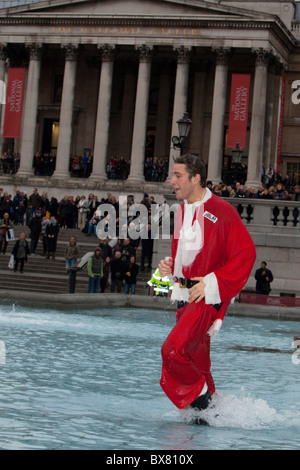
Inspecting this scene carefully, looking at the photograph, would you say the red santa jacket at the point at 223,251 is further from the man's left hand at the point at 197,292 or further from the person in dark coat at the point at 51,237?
the person in dark coat at the point at 51,237

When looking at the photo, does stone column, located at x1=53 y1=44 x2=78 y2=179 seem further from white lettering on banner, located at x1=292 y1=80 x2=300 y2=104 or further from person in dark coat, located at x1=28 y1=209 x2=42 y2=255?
person in dark coat, located at x1=28 y1=209 x2=42 y2=255

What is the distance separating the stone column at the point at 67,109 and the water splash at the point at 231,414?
4534 centimetres

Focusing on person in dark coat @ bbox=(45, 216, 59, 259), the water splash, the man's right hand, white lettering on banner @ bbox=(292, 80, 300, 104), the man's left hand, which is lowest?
the water splash

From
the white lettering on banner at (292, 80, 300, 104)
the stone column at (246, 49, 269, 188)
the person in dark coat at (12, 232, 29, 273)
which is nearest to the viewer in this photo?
the person in dark coat at (12, 232, 29, 273)

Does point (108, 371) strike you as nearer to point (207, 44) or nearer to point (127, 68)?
point (207, 44)

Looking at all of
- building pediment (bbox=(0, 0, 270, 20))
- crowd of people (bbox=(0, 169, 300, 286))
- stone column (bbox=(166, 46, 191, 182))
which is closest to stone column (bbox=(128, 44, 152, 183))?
stone column (bbox=(166, 46, 191, 182))

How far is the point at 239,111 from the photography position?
4672cm

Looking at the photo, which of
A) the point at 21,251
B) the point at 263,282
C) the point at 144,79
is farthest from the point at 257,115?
the point at 263,282

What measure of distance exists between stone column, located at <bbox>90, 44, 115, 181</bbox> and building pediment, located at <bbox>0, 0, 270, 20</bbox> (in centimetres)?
202

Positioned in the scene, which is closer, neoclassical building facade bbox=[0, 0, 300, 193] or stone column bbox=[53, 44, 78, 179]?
neoclassical building facade bbox=[0, 0, 300, 193]

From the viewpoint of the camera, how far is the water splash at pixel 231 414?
7.24 m

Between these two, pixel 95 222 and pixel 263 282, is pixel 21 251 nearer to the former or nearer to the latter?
pixel 95 222

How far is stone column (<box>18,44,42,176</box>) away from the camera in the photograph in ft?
175

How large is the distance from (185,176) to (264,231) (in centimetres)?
2161
